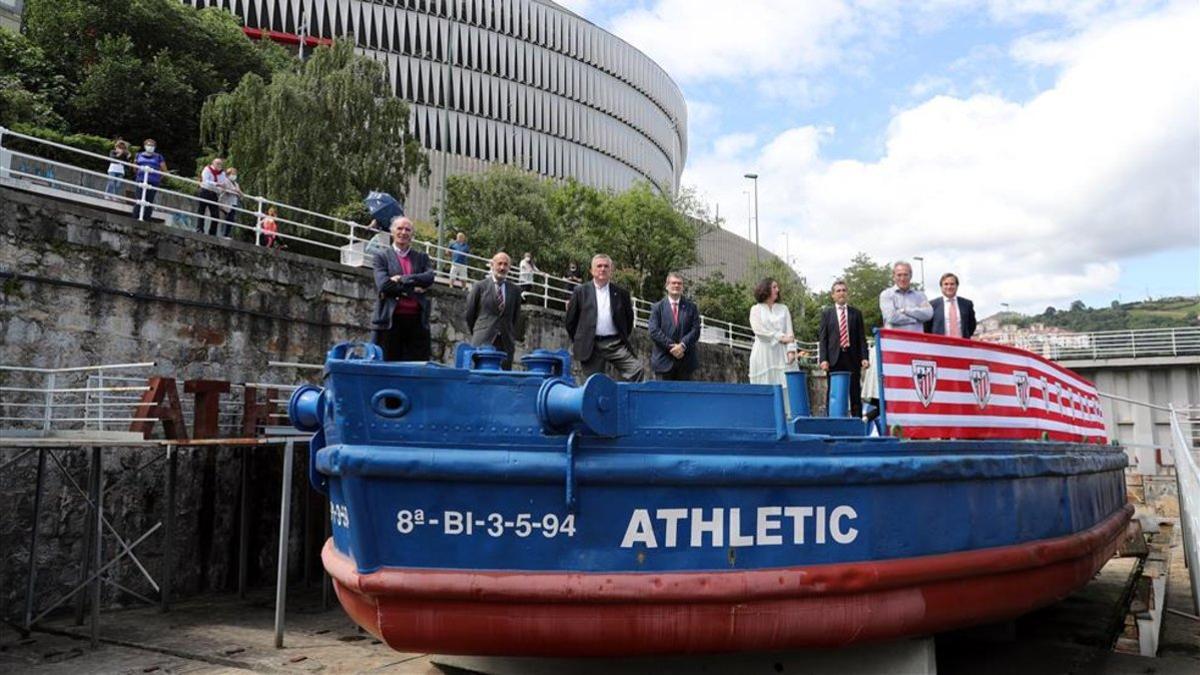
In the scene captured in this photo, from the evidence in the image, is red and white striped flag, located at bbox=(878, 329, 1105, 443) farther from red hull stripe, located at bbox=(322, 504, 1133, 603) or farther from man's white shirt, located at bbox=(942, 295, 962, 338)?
red hull stripe, located at bbox=(322, 504, 1133, 603)

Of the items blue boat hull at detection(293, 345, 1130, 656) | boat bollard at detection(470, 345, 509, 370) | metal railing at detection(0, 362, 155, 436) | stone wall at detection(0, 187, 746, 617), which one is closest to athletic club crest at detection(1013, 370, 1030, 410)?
blue boat hull at detection(293, 345, 1130, 656)

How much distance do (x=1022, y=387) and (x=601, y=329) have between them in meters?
3.10

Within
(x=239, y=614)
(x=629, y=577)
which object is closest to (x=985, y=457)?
(x=629, y=577)

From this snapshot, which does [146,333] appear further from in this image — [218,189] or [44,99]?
[44,99]

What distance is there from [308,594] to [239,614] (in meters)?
1.31

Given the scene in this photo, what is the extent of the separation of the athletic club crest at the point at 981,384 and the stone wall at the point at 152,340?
297 inches

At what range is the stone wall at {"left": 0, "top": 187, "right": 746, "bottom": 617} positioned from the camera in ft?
31.6

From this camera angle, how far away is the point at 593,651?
14.9ft

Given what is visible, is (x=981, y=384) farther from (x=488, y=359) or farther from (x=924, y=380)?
(x=488, y=359)

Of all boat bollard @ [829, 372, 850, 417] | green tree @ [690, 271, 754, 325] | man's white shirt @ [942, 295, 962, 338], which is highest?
green tree @ [690, 271, 754, 325]

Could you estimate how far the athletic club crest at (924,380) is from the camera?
18.3ft

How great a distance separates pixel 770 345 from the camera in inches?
265

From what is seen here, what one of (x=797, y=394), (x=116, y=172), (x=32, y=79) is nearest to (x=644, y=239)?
(x=32, y=79)

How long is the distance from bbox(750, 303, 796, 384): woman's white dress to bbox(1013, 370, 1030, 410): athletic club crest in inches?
62.5
